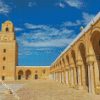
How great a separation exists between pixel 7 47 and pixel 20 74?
409 inches

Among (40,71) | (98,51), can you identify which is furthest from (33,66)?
(98,51)

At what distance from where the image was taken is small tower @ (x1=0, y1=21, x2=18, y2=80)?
51.7 metres

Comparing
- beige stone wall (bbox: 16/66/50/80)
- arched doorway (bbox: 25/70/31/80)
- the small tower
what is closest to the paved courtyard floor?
the small tower

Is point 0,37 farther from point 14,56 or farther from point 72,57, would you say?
point 72,57

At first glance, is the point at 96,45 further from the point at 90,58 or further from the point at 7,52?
the point at 7,52

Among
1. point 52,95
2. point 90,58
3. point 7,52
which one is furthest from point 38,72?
point 52,95

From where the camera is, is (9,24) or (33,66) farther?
(33,66)

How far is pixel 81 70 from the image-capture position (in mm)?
18109

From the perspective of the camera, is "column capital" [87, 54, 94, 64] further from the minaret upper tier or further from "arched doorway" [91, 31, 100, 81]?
the minaret upper tier

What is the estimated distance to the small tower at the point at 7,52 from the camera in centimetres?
5172

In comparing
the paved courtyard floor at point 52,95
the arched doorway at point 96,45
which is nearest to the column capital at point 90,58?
the arched doorway at point 96,45

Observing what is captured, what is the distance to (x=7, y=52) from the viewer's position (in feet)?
175

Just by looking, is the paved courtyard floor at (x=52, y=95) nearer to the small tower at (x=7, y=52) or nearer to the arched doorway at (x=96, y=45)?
the arched doorway at (x=96, y=45)

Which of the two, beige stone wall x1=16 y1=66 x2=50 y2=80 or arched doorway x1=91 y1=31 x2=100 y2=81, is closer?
arched doorway x1=91 y1=31 x2=100 y2=81
